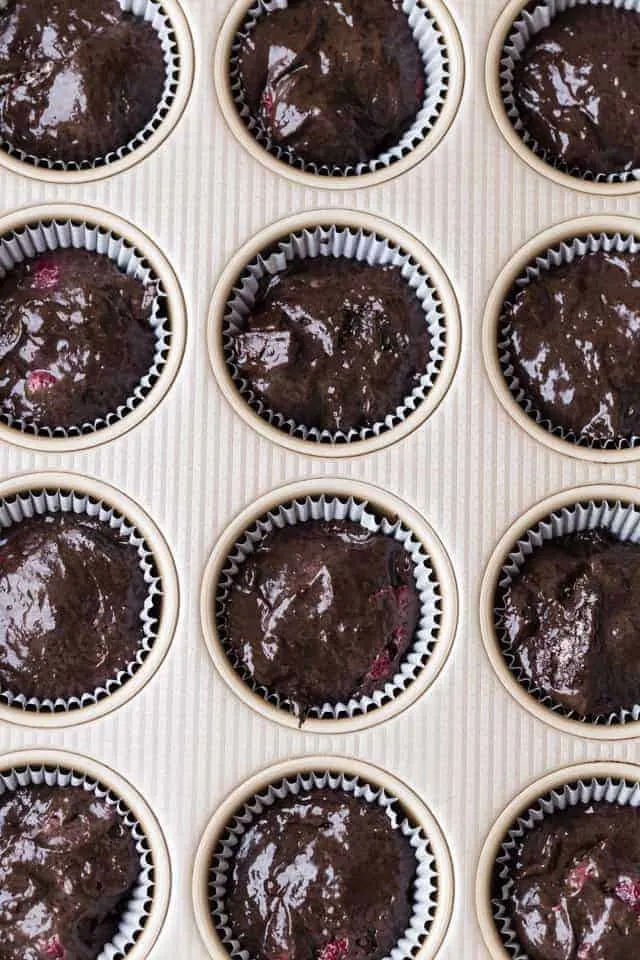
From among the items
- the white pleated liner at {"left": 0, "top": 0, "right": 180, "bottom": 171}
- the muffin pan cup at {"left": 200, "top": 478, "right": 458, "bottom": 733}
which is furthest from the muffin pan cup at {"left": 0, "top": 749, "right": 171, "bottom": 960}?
the white pleated liner at {"left": 0, "top": 0, "right": 180, "bottom": 171}

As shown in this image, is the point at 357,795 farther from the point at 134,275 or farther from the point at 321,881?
the point at 134,275

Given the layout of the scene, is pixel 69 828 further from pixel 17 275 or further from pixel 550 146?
pixel 550 146

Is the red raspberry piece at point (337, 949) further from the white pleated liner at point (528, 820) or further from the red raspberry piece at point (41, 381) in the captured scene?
the red raspberry piece at point (41, 381)

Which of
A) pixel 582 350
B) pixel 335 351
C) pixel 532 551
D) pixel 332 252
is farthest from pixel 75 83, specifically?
pixel 532 551

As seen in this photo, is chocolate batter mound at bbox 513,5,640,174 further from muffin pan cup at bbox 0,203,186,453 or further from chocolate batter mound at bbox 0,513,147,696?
chocolate batter mound at bbox 0,513,147,696

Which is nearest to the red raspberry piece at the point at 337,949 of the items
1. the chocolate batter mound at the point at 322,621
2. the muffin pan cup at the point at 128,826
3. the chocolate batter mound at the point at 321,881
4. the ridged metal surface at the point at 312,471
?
the chocolate batter mound at the point at 321,881

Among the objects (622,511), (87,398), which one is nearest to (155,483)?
(87,398)

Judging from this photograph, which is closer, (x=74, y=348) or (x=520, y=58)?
(x=74, y=348)
